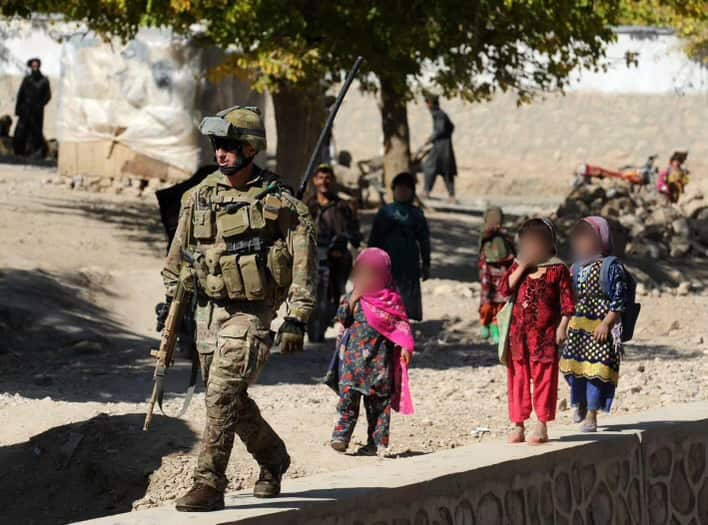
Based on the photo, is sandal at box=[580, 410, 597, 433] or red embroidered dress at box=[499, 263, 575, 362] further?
sandal at box=[580, 410, 597, 433]

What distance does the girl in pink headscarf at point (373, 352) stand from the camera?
339 inches

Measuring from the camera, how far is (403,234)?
1305cm

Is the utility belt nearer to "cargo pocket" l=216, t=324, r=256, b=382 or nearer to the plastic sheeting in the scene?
"cargo pocket" l=216, t=324, r=256, b=382

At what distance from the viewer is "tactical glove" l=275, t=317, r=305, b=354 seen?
5977 millimetres

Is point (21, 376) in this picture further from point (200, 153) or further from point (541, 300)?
point (200, 153)

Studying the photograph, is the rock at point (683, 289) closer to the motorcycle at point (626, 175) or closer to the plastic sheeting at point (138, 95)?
the plastic sheeting at point (138, 95)

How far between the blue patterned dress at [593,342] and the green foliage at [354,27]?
8134 mm

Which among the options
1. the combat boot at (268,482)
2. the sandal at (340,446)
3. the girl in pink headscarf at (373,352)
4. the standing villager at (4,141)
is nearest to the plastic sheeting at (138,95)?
the standing villager at (4,141)

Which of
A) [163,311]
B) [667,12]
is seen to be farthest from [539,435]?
[667,12]

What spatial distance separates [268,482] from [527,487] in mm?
1388

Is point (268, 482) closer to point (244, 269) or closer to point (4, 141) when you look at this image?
point (244, 269)

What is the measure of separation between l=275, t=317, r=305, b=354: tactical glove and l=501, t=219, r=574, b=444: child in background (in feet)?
6.45

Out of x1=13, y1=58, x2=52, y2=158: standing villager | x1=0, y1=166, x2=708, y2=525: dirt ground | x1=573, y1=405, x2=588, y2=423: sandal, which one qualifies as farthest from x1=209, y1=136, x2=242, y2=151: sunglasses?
x1=13, y1=58, x2=52, y2=158: standing villager

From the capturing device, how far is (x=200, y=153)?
2372 centimetres
